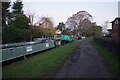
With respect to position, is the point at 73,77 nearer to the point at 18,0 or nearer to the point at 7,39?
the point at 7,39

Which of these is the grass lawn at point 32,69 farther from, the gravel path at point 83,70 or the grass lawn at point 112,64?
the grass lawn at point 112,64

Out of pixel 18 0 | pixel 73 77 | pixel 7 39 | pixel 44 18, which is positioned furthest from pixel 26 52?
pixel 18 0

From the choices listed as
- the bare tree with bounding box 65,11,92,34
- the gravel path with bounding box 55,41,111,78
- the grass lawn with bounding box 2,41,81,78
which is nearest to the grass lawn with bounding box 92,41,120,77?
the gravel path with bounding box 55,41,111,78

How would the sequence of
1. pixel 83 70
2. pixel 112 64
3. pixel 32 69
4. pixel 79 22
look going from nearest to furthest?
pixel 83 70 → pixel 32 69 → pixel 112 64 → pixel 79 22

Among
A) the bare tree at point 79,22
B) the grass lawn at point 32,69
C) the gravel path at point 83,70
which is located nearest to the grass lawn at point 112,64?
the gravel path at point 83,70

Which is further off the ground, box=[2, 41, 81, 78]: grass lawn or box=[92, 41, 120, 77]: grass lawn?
box=[92, 41, 120, 77]: grass lawn

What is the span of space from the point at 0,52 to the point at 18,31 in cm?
4258

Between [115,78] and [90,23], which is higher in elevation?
[90,23]

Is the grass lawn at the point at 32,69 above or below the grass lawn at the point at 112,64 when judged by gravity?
below

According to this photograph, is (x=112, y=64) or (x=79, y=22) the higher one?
(x=79, y=22)

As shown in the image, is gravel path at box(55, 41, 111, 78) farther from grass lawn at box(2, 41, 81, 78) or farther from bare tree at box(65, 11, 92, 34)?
bare tree at box(65, 11, 92, 34)

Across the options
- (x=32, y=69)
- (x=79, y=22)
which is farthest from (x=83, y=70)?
(x=79, y=22)

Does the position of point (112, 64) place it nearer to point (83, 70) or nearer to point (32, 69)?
point (83, 70)

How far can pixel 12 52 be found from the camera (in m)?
14.8
